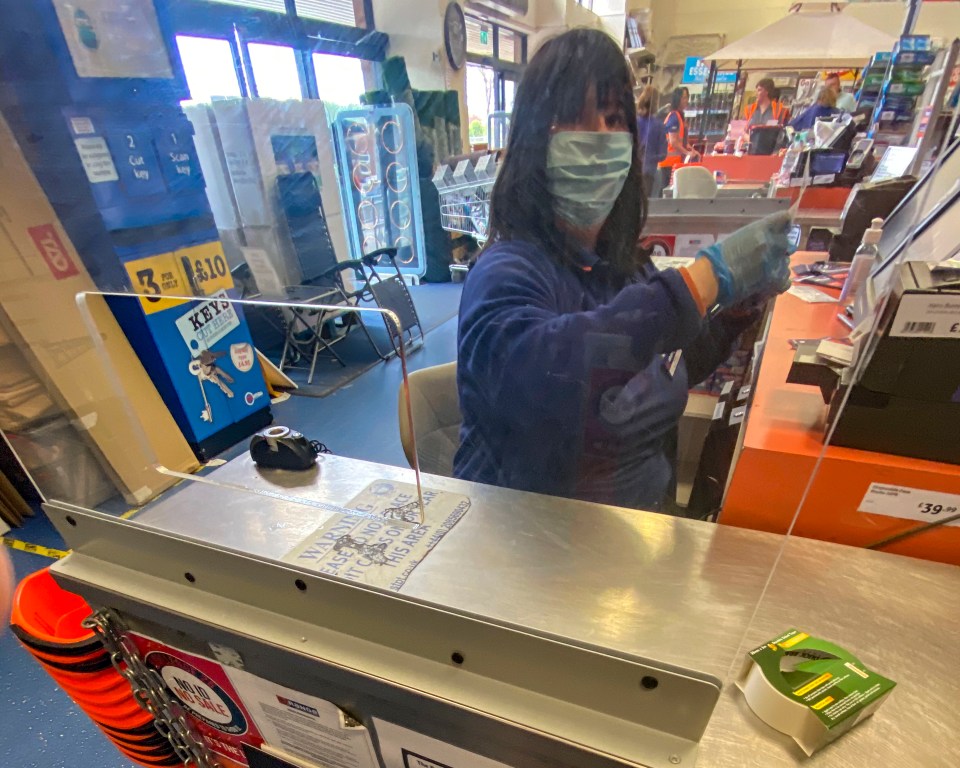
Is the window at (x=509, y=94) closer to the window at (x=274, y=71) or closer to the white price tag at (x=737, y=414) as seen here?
the white price tag at (x=737, y=414)

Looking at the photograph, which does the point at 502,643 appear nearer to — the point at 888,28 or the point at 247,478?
the point at 247,478

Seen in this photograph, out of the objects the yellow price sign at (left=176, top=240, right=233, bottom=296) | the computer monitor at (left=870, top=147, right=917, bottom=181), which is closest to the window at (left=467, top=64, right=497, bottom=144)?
the yellow price sign at (left=176, top=240, right=233, bottom=296)

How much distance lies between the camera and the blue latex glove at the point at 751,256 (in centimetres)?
56

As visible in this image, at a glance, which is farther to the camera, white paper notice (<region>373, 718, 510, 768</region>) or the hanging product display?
the hanging product display

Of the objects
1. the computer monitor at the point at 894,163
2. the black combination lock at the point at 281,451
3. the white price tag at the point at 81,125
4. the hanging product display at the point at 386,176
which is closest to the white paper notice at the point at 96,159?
the white price tag at the point at 81,125

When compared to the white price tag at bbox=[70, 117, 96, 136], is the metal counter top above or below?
below

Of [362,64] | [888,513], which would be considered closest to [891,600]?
[888,513]

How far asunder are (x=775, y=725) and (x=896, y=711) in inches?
4.1

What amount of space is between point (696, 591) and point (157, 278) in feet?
5.16

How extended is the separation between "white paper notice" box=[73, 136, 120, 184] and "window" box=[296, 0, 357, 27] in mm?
835

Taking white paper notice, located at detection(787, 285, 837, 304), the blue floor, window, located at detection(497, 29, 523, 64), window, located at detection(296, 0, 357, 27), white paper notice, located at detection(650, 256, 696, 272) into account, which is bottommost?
the blue floor

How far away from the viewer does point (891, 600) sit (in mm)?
516

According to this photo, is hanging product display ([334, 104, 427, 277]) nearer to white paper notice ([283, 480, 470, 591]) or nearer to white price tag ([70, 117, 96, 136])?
white paper notice ([283, 480, 470, 591])

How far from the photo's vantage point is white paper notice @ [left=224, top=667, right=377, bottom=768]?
57cm
